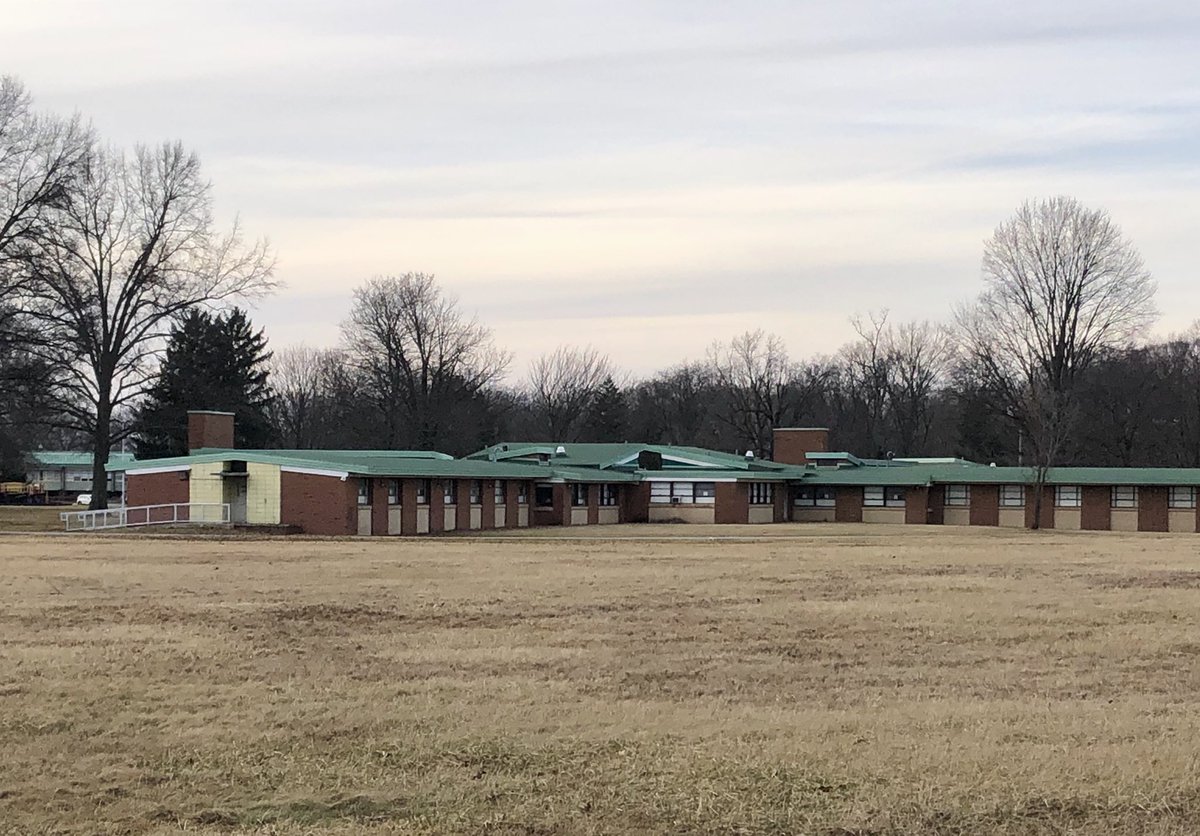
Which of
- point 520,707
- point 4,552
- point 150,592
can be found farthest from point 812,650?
point 4,552

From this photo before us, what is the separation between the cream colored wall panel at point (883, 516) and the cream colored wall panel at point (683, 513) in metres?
8.67

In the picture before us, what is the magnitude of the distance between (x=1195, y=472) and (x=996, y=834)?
60576mm

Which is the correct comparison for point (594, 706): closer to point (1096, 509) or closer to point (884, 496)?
point (1096, 509)

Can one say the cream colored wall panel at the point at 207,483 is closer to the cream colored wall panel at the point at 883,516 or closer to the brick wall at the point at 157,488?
the brick wall at the point at 157,488

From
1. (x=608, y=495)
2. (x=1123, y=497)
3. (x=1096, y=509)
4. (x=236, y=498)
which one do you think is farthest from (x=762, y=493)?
(x=236, y=498)

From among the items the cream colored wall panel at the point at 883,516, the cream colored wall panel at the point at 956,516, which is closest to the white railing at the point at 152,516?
the cream colored wall panel at the point at 883,516

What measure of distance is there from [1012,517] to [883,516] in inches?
241

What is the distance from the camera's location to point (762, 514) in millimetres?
68562

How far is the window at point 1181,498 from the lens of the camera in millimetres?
63944

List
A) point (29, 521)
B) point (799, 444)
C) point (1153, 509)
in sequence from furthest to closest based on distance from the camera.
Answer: point (799, 444), point (1153, 509), point (29, 521)

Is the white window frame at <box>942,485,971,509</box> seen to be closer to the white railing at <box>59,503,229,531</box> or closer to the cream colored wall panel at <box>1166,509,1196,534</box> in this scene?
the cream colored wall panel at <box>1166,509,1196,534</box>

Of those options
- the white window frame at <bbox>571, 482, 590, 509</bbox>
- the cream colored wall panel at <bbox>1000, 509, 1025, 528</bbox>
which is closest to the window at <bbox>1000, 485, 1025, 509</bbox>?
the cream colored wall panel at <bbox>1000, 509, 1025, 528</bbox>

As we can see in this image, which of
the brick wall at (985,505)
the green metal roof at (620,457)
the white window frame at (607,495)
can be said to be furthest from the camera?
the green metal roof at (620,457)

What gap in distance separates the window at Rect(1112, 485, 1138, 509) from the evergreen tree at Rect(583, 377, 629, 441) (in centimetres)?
4751
